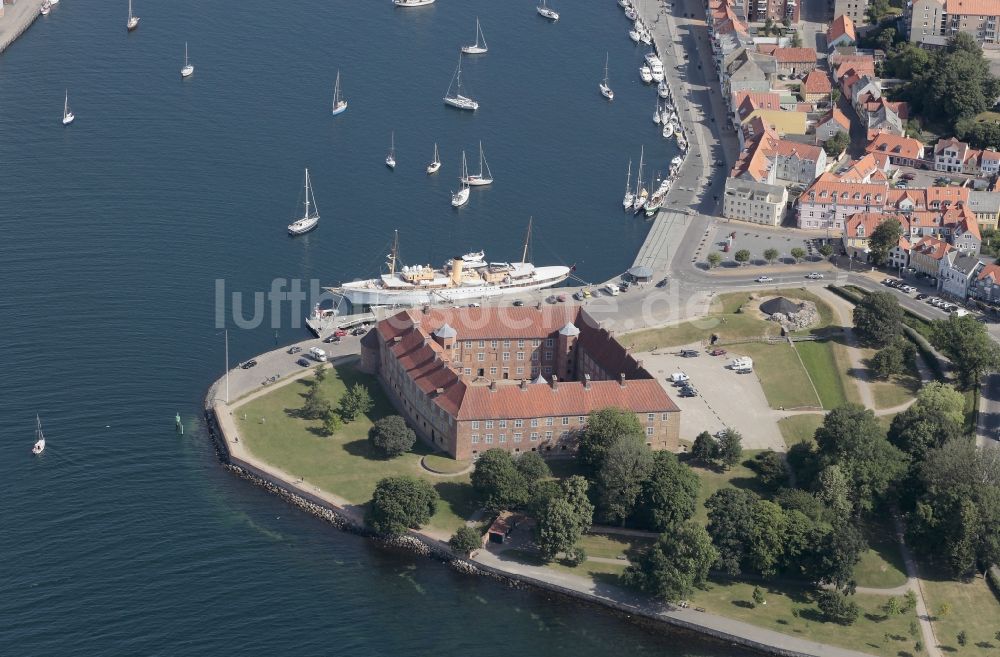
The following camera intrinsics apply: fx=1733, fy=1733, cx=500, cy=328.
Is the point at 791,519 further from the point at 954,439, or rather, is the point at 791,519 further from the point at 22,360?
the point at 22,360

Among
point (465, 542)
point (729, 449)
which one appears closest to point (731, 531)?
point (729, 449)

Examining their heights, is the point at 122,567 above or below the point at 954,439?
below

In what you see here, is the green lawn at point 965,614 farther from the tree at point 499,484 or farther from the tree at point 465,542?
the tree at point 465,542

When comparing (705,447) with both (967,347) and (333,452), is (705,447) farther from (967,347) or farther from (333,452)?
(333,452)

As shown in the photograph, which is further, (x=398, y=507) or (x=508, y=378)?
(x=508, y=378)

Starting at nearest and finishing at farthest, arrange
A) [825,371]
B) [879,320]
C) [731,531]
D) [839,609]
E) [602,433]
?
[839,609]
[731,531]
[602,433]
[825,371]
[879,320]

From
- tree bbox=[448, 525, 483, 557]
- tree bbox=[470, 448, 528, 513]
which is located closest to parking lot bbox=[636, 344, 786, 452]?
tree bbox=[470, 448, 528, 513]

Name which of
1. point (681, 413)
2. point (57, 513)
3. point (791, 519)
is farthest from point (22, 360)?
point (791, 519)
